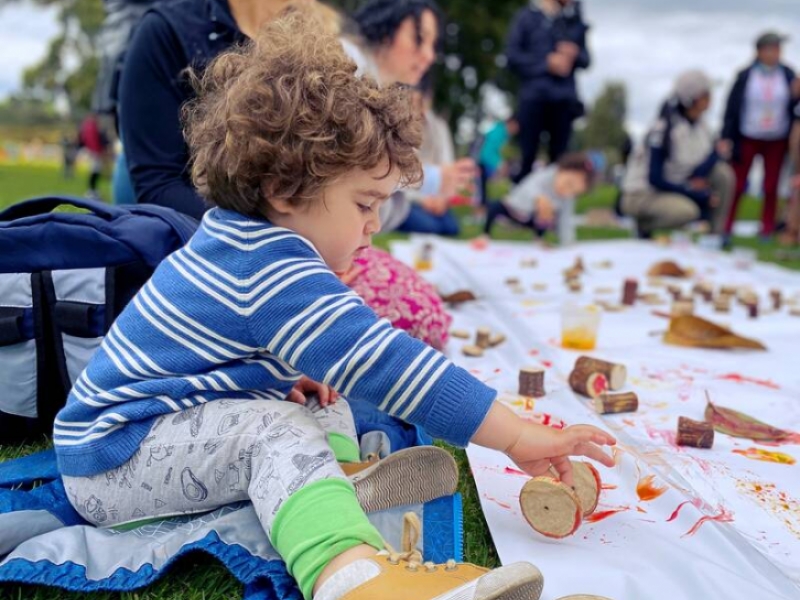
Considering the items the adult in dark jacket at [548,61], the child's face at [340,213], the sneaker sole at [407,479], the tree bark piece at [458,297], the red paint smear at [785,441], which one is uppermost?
the adult in dark jacket at [548,61]

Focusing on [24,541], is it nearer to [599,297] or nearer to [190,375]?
[190,375]

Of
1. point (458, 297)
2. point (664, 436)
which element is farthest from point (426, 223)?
point (664, 436)

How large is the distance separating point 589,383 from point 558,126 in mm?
5542

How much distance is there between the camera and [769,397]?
2.41 m

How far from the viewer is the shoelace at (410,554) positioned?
1.22m

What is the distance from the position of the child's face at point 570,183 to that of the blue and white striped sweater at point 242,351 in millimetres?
5355

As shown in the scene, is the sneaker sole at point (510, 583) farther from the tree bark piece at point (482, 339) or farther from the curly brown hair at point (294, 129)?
the tree bark piece at point (482, 339)

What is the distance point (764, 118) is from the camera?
7680 mm

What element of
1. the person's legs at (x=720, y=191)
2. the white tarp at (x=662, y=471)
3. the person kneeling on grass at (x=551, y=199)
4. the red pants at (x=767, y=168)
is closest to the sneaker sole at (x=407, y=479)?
the white tarp at (x=662, y=471)

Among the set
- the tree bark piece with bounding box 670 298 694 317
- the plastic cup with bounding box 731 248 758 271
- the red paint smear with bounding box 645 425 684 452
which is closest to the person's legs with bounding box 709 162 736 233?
the plastic cup with bounding box 731 248 758 271

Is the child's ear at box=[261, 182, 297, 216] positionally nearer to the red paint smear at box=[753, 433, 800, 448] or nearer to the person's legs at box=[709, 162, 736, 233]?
the red paint smear at box=[753, 433, 800, 448]

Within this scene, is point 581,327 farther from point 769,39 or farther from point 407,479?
point 769,39

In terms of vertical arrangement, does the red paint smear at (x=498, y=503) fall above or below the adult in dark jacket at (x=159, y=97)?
below

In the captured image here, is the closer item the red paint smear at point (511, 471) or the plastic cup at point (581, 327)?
the red paint smear at point (511, 471)
